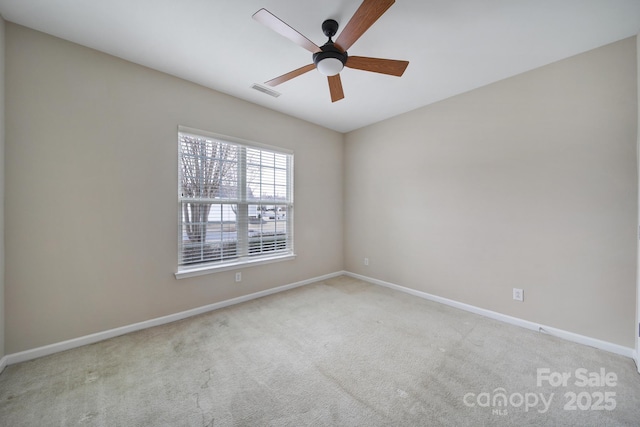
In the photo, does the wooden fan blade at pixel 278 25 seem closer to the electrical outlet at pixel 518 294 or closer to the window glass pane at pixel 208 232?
the window glass pane at pixel 208 232

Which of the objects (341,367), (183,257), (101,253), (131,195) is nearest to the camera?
(341,367)

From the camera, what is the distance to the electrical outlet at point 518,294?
263cm

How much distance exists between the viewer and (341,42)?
70.9 inches

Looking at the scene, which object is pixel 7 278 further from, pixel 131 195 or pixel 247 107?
pixel 247 107

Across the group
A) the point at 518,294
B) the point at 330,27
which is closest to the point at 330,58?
the point at 330,27

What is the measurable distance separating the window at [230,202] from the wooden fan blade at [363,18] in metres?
1.98

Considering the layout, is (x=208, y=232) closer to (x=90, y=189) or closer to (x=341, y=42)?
(x=90, y=189)

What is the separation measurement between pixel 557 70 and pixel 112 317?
16.3 feet

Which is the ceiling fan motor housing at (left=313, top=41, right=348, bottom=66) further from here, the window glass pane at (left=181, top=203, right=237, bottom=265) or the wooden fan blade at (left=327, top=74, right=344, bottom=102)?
the window glass pane at (left=181, top=203, right=237, bottom=265)

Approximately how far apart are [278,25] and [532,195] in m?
2.87

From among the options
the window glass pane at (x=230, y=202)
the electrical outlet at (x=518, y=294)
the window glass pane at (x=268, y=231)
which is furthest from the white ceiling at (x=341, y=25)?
the electrical outlet at (x=518, y=294)

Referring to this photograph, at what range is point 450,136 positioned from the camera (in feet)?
10.5

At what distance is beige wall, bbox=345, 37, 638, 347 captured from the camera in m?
2.14

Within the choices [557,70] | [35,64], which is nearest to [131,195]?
[35,64]
